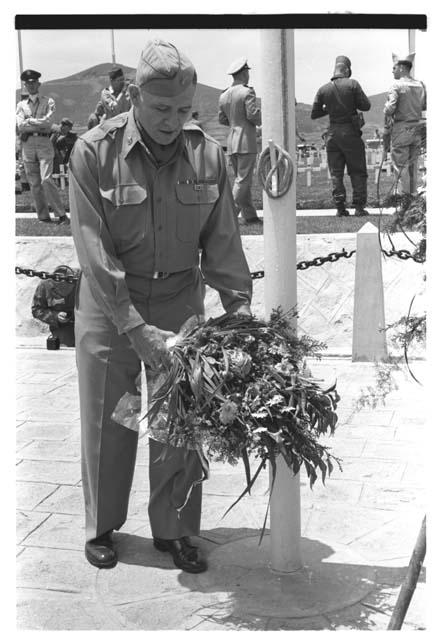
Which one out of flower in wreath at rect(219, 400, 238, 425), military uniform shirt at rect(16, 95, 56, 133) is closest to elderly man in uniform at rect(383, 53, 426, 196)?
flower in wreath at rect(219, 400, 238, 425)

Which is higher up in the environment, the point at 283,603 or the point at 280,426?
the point at 280,426

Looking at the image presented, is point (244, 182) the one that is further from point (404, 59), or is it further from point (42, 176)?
point (404, 59)

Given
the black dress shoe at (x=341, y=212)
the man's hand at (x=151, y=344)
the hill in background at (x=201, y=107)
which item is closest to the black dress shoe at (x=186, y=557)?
the man's hand at (x=151, y=344)

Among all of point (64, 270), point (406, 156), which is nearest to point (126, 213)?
point (406, 156)

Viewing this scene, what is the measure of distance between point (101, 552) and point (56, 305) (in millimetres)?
4293

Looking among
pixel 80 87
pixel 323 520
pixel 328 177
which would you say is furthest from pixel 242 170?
pixel 323 520

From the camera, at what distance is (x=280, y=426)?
348 centimetres

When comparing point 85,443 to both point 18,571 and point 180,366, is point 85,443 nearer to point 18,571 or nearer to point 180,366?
point 18,571

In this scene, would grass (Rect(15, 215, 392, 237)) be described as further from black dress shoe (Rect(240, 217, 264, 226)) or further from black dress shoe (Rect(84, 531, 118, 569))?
black dress shoe (Rect(84, 531, 118, 569))

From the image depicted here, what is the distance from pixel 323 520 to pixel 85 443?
119 centimetres

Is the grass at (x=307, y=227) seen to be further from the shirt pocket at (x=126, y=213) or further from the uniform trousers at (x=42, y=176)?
the shirt pocket at (x=126, y=213)

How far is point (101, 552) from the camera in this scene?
4.27 meters

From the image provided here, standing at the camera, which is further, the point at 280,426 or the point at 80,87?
the point at 80,87

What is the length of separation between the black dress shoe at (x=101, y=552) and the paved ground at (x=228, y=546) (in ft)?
0.13
